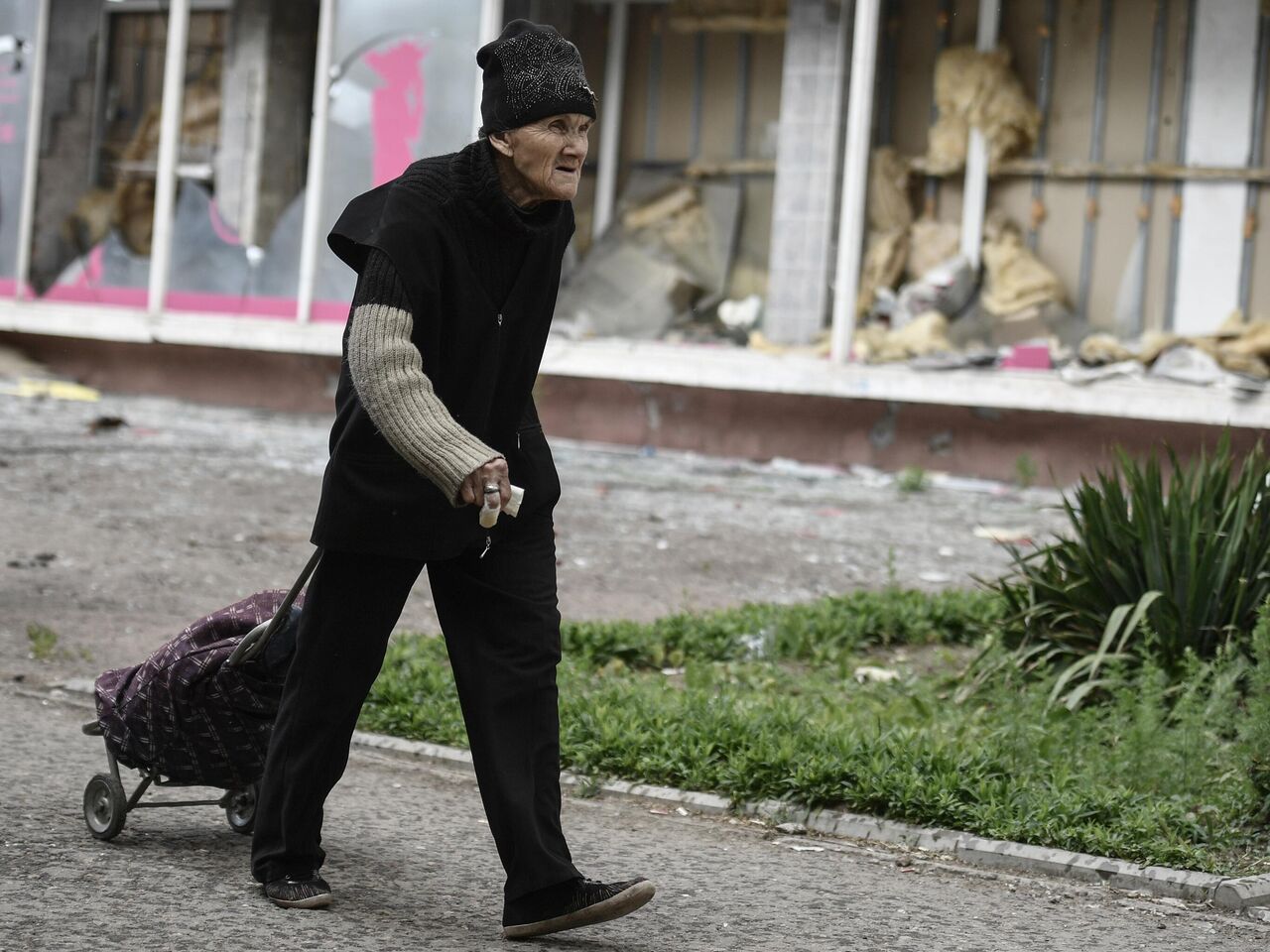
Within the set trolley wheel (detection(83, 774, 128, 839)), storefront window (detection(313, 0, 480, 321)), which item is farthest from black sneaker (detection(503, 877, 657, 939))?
storefront window (detection(313, 0, 480, 321))

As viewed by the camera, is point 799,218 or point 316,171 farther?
point 316,171

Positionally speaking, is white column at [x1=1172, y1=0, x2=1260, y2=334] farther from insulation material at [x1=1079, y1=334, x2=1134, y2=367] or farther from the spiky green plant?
the spiky green plant

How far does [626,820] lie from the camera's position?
17.2 feet

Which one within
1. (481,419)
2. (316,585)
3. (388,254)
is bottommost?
(316,585)

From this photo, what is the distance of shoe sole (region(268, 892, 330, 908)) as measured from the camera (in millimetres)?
3982

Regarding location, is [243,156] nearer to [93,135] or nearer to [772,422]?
[93,135]

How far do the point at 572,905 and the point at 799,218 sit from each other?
13118 millimetres

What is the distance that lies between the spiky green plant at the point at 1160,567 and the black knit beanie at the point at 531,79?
3200 mm

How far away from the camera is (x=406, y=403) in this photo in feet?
11.8

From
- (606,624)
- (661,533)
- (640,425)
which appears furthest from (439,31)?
(606,624)

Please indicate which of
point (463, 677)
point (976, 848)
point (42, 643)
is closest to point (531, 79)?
point (463, 677)

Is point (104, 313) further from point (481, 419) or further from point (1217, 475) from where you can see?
point (481, 419)

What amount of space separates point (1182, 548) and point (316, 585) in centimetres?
364

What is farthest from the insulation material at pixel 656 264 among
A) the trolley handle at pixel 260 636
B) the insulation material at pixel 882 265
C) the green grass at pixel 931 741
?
the trolley handle at pixel 260 636
